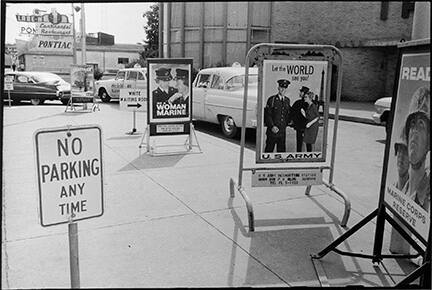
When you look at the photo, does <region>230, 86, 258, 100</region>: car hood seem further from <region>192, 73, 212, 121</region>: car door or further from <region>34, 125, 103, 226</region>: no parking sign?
<region>34, 125, 103, 226</region>: no parking sign

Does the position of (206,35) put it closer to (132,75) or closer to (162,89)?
(132,75)

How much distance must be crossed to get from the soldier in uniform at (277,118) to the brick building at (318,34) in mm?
11800

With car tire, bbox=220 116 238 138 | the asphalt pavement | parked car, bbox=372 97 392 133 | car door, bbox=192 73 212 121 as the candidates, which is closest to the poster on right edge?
the asphalt pavement

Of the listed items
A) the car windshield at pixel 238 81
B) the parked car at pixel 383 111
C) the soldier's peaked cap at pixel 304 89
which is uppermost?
the soldier's peaked cap at pixel 304 89

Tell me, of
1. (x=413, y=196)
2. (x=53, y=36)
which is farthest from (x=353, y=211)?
Result: (x=53, y=36)

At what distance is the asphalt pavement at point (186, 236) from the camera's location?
134 inches

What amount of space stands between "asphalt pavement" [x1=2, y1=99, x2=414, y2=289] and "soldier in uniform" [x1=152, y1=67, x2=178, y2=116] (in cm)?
138

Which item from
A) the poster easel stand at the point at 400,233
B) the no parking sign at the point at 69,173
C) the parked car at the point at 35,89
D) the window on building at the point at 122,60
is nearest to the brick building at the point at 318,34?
the parked car at the point at 35,89

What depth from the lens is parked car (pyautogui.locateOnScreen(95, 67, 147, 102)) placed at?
1694cm

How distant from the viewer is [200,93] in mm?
11062

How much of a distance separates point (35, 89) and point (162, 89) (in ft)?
38.4

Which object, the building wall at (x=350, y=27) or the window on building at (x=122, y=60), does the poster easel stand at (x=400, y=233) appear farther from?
the window on building at (x=122, y=60)

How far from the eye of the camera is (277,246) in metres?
4.02

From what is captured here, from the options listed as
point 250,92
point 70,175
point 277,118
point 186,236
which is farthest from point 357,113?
point 70,175
